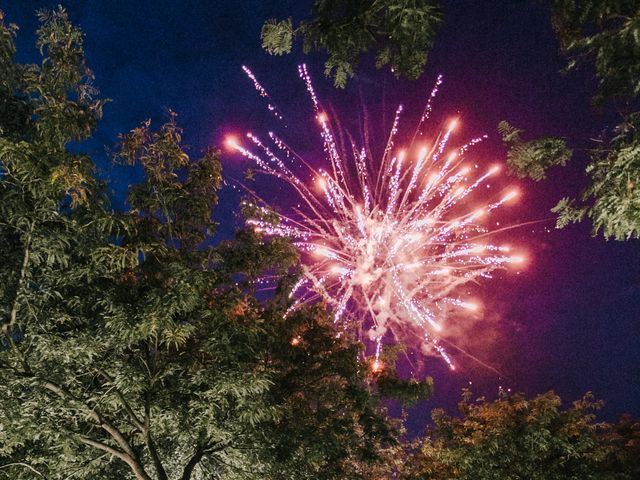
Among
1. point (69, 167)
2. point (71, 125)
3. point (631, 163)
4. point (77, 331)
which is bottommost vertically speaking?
point (77, 331)

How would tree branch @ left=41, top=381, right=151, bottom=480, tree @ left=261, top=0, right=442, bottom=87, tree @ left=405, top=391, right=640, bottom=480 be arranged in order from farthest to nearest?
1. tree @ left=405, top=391, right=640, bottom=480
2. tree branch @ left=41, top=381, right=151, bottom=480
3. tree @ left=261, top=0, right=442, bottom=87

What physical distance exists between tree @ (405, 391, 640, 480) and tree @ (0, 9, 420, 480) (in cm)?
721

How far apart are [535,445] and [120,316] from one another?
13.1m

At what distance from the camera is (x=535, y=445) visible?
522 inches

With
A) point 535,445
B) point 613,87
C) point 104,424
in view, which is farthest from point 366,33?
point 535,445

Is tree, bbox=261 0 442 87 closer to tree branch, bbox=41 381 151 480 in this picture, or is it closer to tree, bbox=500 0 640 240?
tree, bbox=500 0 640 240

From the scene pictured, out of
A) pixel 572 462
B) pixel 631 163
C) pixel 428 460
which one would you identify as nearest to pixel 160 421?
pixel 631 163

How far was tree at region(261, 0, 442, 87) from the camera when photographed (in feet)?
14.0

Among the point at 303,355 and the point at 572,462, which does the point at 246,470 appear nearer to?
the point at 303,355

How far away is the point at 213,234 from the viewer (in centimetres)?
743

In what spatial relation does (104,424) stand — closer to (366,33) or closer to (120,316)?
(120,316)

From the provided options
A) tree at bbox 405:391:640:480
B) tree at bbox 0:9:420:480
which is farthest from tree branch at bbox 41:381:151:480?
tree at bbox 405:391:640:480

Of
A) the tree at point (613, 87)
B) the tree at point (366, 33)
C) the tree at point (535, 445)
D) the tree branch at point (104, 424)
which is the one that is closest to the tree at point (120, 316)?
the tree branch at point (104, 424)

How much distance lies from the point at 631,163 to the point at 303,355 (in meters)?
6.81
